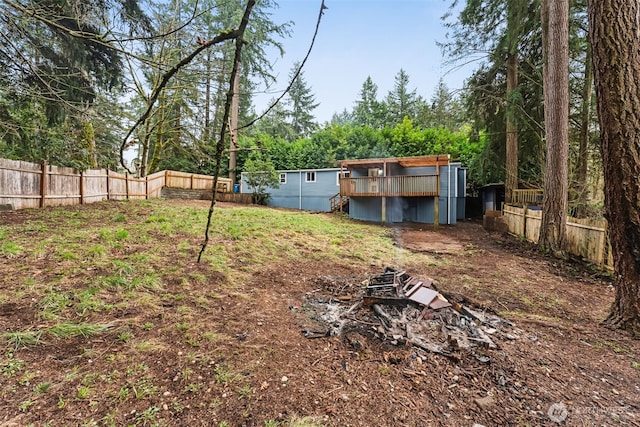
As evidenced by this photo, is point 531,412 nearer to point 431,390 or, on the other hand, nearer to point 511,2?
point 431,390

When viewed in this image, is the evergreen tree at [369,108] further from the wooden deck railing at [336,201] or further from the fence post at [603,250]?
the fence post at [603,250]

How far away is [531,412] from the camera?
1.92 m

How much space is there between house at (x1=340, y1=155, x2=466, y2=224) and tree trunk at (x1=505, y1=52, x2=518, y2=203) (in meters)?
2.40

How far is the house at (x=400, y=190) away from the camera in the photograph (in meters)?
13.6

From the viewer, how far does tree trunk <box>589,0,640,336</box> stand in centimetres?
275

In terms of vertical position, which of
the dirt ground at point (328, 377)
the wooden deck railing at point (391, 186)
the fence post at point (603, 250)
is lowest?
the dirt ground at point (328, 377)

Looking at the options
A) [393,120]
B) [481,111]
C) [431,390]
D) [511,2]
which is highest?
[393,120]

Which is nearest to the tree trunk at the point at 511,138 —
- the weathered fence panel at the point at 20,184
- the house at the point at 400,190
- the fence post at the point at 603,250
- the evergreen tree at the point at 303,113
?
the house at the point at 400,190

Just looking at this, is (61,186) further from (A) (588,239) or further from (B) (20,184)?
(A) (588,239)

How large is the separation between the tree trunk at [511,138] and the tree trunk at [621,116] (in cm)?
822

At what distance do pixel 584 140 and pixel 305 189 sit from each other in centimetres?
1402

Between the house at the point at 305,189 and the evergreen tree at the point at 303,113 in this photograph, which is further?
the evergreen tree at the point at 303,113

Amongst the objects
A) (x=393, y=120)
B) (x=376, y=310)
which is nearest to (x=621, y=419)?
(x=376, y=310)

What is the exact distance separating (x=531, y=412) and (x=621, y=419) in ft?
1.84
